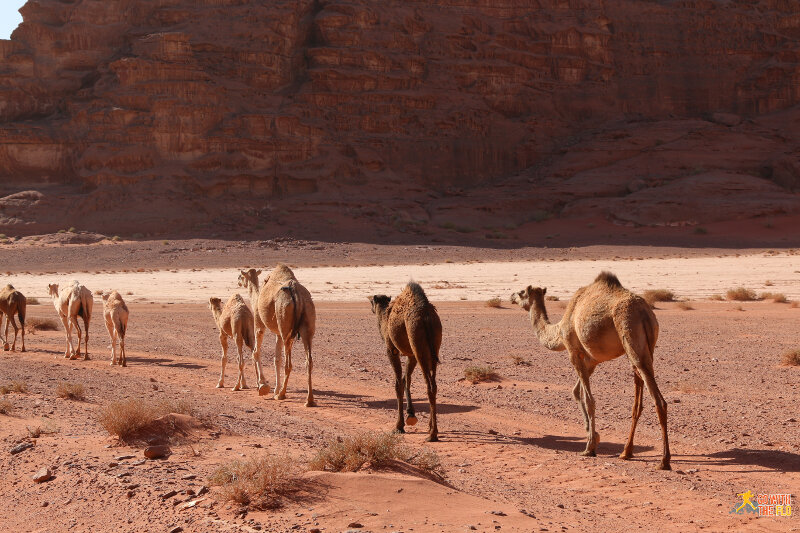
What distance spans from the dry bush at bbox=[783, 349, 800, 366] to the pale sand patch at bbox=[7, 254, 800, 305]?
17.0 meters

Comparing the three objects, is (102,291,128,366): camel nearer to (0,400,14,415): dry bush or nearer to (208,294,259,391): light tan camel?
(208,294,259,391): light tan camel

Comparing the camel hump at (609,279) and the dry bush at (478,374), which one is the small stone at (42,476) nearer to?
the camel hump at (609,279)

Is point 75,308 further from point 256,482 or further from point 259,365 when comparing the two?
point 256,482

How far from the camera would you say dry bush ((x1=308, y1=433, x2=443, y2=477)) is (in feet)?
25.0

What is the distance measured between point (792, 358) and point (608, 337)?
7.84m

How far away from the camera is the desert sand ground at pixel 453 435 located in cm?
703

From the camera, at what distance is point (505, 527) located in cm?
654

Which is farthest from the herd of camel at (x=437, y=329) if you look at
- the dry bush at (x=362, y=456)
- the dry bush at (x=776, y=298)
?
the dry bush at (x=776, y=298)

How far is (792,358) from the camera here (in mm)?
15281

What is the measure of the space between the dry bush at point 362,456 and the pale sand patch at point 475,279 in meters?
24.7

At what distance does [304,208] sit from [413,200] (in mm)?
10441

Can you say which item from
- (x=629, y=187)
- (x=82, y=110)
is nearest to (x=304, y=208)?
(x=82, y=110)

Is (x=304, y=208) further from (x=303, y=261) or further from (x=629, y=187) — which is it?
(x=629, y=187)

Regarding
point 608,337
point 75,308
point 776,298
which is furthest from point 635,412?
point 776,298
